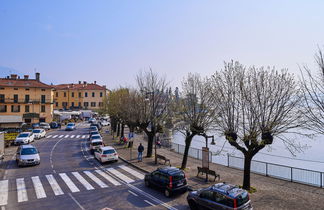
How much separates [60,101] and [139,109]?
70.5m

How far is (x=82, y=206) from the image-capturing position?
493 inches

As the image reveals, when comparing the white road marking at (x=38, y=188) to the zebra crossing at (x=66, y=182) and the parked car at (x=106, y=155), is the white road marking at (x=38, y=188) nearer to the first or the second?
the zebra crossing at (x=66, y=182)

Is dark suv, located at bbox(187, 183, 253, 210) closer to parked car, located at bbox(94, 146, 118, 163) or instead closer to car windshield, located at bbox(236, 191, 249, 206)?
car windshield, located at bbox(236, 191, 249, 206)

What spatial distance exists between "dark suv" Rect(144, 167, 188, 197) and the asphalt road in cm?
46

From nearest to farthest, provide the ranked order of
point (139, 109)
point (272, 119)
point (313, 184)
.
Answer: point (272, 119) < point (313, 184) < point (139, 109)

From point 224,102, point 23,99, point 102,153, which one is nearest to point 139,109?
point 102,153

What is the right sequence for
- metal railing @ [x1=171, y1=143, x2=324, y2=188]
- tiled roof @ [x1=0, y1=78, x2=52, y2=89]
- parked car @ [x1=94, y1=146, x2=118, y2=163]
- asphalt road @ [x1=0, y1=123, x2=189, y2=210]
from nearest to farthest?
asphalt road @ [x1=0, y1=123, x2=189, y2=210] < metal railing @ [x1=171, y1=143, x2=324, y2=188] < parked car @ [x1=94, y1=146, x2=118, y2=163] < tiled roof @ [x1=0, y1=78, x2=52, y2=89]

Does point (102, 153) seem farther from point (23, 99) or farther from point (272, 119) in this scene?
point (23, 99)

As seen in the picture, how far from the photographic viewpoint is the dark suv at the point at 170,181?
1359 cm

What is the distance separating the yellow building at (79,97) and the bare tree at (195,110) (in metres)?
71.0

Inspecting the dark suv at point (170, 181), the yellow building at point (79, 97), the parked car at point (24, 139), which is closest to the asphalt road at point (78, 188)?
the dark suv at point (170, 181)

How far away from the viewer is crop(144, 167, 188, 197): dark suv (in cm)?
1359

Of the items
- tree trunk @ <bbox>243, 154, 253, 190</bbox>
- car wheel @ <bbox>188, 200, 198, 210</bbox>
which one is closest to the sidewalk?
tree trunk @ <bbox>243, 154, 253, 190</bbox>

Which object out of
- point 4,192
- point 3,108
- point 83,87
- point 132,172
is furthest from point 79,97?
point 4,192
